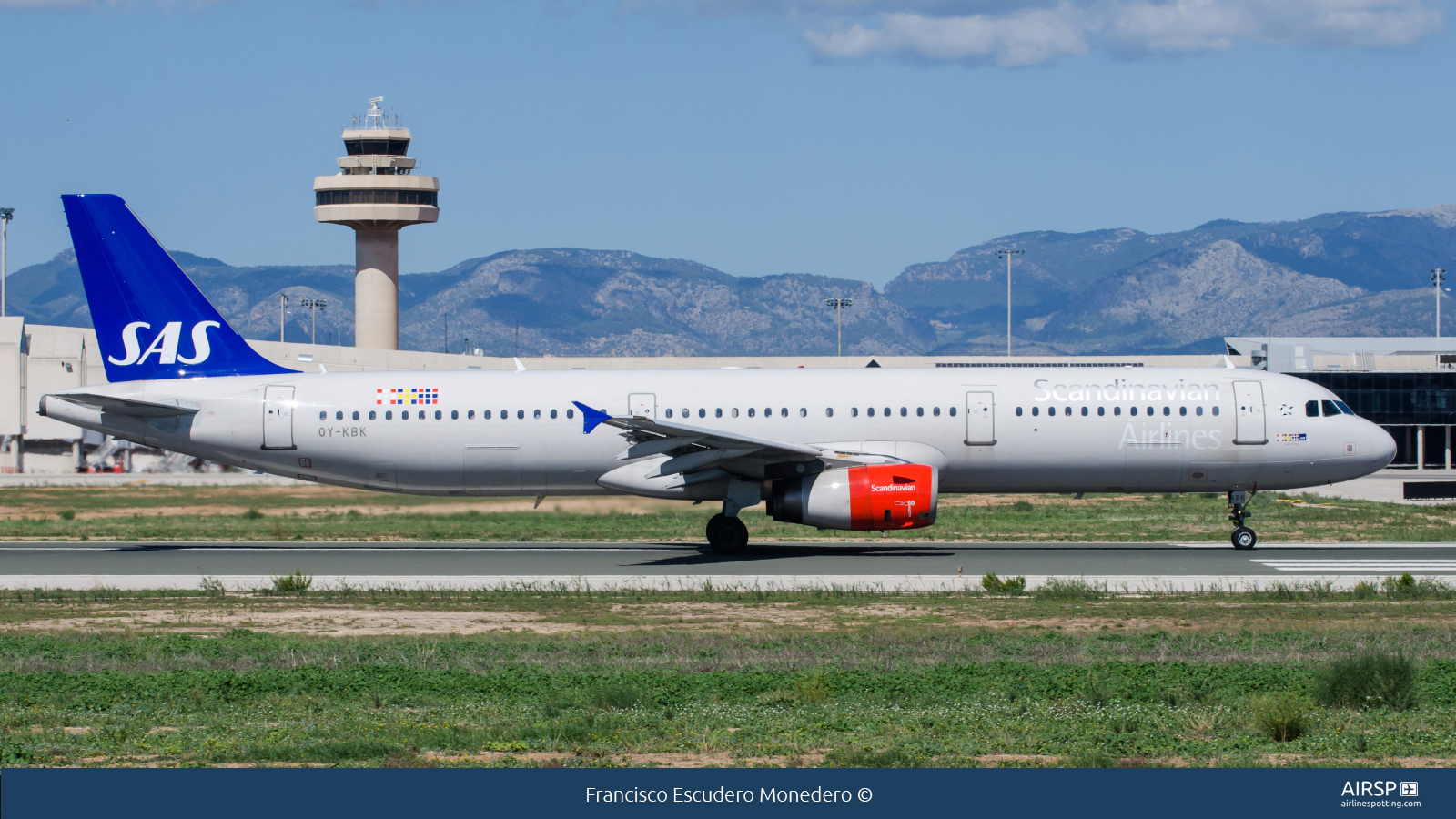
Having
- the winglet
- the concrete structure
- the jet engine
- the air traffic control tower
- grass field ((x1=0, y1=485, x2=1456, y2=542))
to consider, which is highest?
the air traffic control tower

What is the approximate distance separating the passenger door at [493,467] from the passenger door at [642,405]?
2649 millimetres

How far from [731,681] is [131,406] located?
20.7m

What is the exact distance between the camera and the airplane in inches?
1179

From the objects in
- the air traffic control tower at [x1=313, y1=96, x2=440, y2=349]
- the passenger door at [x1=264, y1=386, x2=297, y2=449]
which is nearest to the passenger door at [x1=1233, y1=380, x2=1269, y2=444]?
the passenger door at [x1=264, y1=386, x2=297, y2=449]

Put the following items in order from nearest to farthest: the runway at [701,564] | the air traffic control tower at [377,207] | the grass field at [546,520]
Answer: the runway at [701,564] → the grass field at [546,520] → the air traffic control tower at [377,207]

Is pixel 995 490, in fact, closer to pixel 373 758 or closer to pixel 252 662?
pixel 252 662

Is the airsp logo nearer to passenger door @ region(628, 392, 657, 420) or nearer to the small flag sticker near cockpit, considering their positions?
the small flag sticker near cockpit

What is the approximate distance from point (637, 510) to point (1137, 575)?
14937 mm

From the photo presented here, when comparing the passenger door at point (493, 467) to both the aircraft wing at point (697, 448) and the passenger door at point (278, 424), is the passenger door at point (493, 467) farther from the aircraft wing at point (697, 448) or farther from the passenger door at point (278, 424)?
the passenger door at point (278, 424)

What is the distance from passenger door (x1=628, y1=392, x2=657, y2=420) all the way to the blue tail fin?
27.4 feet

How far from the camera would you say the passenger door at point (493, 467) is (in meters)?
30.8

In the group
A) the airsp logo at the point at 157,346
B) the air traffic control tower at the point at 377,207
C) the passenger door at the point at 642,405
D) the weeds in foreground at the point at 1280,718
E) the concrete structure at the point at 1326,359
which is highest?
the air traffic control tower at the point at 377,207

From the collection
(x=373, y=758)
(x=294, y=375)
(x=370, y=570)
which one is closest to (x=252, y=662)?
(x=373, y=758)

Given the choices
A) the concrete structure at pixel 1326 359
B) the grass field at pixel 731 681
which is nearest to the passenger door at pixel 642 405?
the grass field at pixel 731 681
